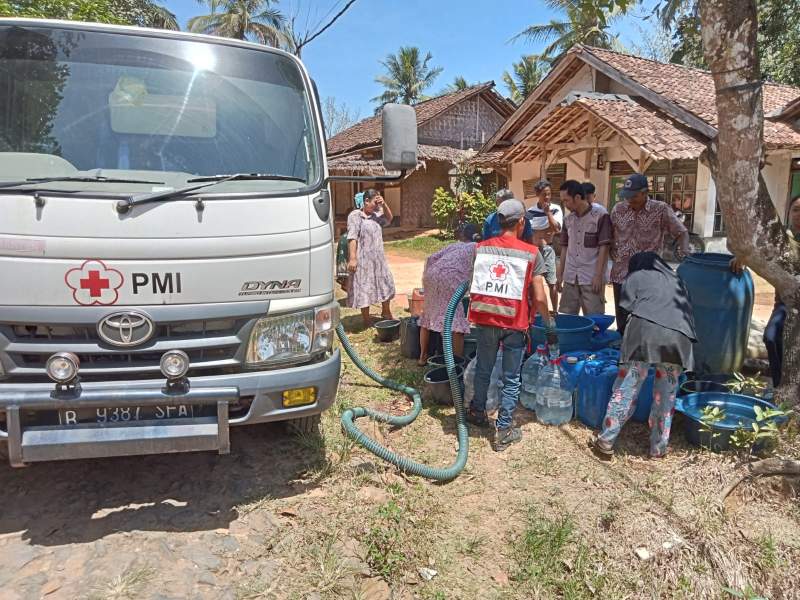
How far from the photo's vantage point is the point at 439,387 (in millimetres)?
4469

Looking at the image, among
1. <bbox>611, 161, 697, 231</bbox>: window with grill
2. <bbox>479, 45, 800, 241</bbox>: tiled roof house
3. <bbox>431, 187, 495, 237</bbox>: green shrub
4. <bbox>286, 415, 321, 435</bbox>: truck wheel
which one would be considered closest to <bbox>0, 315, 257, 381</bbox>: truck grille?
<bbox>286, 415, 321, 435</bbox>: truck wheel

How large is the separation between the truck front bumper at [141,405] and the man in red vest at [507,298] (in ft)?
4.66

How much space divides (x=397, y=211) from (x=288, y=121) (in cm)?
1808

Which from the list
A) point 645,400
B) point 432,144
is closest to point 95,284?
point 645,400

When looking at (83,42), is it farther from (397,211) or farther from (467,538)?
(397,211)

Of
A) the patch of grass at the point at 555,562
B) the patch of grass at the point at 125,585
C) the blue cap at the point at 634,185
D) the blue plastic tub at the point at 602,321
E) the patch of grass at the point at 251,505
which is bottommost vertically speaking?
the patch of grass at the point at 555,562

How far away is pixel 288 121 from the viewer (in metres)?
3.01

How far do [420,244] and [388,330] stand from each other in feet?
37.9

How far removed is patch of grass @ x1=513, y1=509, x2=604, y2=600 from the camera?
2.56m

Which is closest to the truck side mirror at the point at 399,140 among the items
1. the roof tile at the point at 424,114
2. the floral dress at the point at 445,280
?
the floral dress at the point at 445,280

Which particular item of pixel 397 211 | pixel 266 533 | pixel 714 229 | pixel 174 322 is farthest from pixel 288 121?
pixel 397 211

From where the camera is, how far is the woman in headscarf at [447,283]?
4.47 metres

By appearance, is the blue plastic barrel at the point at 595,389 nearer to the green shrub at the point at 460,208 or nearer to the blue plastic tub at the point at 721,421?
the blue plastic tub at the point at 721,421

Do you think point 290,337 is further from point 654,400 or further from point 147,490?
point 654,400
